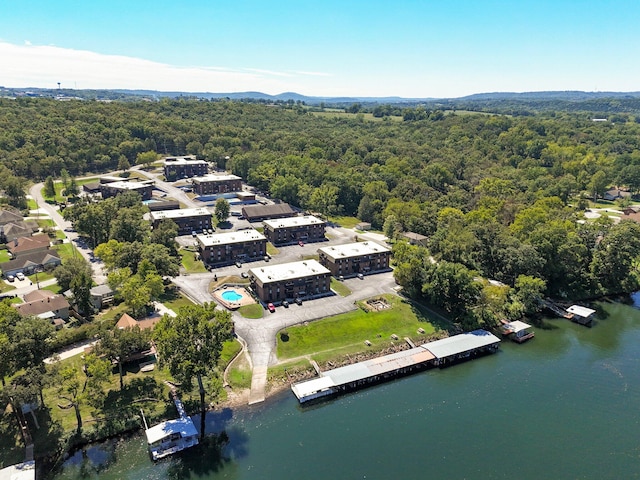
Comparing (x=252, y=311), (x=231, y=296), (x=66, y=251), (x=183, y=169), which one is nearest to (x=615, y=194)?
(x=252, y=311)

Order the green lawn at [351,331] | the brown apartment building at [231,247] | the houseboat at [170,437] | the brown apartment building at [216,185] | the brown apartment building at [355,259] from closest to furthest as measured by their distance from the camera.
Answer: the houseboat at [170,437] → the green lawn at [351,331] → the brown apartment building at [355,259] → the brown apartment building at [231,247] → the brown apartment building at [216,185]

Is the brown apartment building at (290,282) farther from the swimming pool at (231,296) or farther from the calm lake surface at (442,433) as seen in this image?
the calm lake surface at (442,433)

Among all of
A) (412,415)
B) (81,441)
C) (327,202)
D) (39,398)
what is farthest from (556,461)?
(327,202)

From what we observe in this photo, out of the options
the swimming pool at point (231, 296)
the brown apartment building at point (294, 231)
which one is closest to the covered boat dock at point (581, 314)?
the brown apartment building at point (294, 231)

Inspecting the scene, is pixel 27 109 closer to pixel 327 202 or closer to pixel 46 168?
pixel 46 168

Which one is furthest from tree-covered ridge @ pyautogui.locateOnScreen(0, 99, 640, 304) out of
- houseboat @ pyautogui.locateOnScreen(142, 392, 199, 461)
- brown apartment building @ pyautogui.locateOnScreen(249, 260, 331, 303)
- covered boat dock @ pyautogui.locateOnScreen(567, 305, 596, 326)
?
houseboat @ pyautogui.locateOnScreen(142, 392, 199, 461)

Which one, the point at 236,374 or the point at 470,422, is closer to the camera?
the point at 470,422
